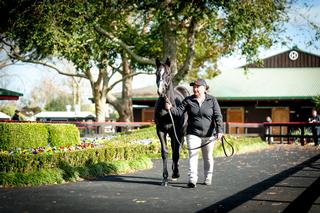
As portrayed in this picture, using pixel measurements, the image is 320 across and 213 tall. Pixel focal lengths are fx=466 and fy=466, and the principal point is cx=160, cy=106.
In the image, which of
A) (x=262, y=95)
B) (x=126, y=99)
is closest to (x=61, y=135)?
(x=126, y=99)

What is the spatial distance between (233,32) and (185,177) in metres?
11.7

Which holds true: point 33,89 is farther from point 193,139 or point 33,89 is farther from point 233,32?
point 193,139

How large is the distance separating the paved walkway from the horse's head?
1.92 meters

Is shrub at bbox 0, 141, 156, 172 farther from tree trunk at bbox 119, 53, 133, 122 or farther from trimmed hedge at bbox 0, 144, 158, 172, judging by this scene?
tree trunk at bbox 119, 53, 133, 122

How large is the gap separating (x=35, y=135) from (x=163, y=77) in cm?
647

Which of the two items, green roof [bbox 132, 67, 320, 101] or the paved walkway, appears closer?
the paved walkway

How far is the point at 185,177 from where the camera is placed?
10992 millimetres

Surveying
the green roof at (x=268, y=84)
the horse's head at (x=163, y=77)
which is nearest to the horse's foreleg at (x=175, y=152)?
the horse's head at (x=163, y=77)

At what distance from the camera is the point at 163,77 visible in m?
9.16

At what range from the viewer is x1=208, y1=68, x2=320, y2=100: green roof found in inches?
1433

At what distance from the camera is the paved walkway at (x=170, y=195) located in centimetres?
691

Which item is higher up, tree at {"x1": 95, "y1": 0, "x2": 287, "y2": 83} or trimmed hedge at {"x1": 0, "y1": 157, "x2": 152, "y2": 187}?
tree at {"x1": 95, "y1": 0, "x2": 287, "y2": 83}

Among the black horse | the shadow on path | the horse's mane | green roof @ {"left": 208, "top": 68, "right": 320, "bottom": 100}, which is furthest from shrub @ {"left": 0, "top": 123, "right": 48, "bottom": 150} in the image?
green roof @ {"left": 208, "top": 68, "right": 320, "bottom": 100}

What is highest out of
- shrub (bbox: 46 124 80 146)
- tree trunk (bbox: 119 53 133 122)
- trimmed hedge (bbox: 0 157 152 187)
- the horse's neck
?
tree trunk (bbox: 119 53 133 122)
